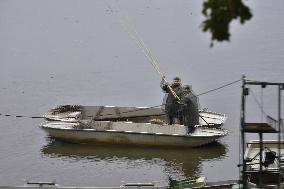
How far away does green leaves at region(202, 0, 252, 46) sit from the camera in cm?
657

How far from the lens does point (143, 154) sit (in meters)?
17.5

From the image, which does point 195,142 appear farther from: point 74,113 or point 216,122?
point 74,113

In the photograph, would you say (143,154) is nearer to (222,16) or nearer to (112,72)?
(112,72)

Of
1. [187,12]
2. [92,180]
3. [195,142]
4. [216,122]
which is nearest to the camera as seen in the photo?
[92,180]

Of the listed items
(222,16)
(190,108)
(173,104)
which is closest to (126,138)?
(173,104)

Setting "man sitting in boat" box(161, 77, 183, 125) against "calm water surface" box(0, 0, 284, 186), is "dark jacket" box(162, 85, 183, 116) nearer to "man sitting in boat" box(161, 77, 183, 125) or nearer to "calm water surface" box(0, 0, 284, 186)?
"man sitting in boat" box(161, 77, 183, 125)

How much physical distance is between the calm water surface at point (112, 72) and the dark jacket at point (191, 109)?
82 cm

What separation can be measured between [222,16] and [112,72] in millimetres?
21477

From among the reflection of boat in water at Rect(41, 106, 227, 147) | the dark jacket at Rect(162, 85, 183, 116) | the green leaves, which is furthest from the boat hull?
the green leaves

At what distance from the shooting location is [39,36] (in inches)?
1468

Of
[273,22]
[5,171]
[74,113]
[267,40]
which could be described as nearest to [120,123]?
[74,113]

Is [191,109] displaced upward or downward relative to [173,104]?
downward

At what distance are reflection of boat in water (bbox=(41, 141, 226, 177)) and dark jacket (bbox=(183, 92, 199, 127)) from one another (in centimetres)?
78

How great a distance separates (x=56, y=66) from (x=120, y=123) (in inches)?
485
